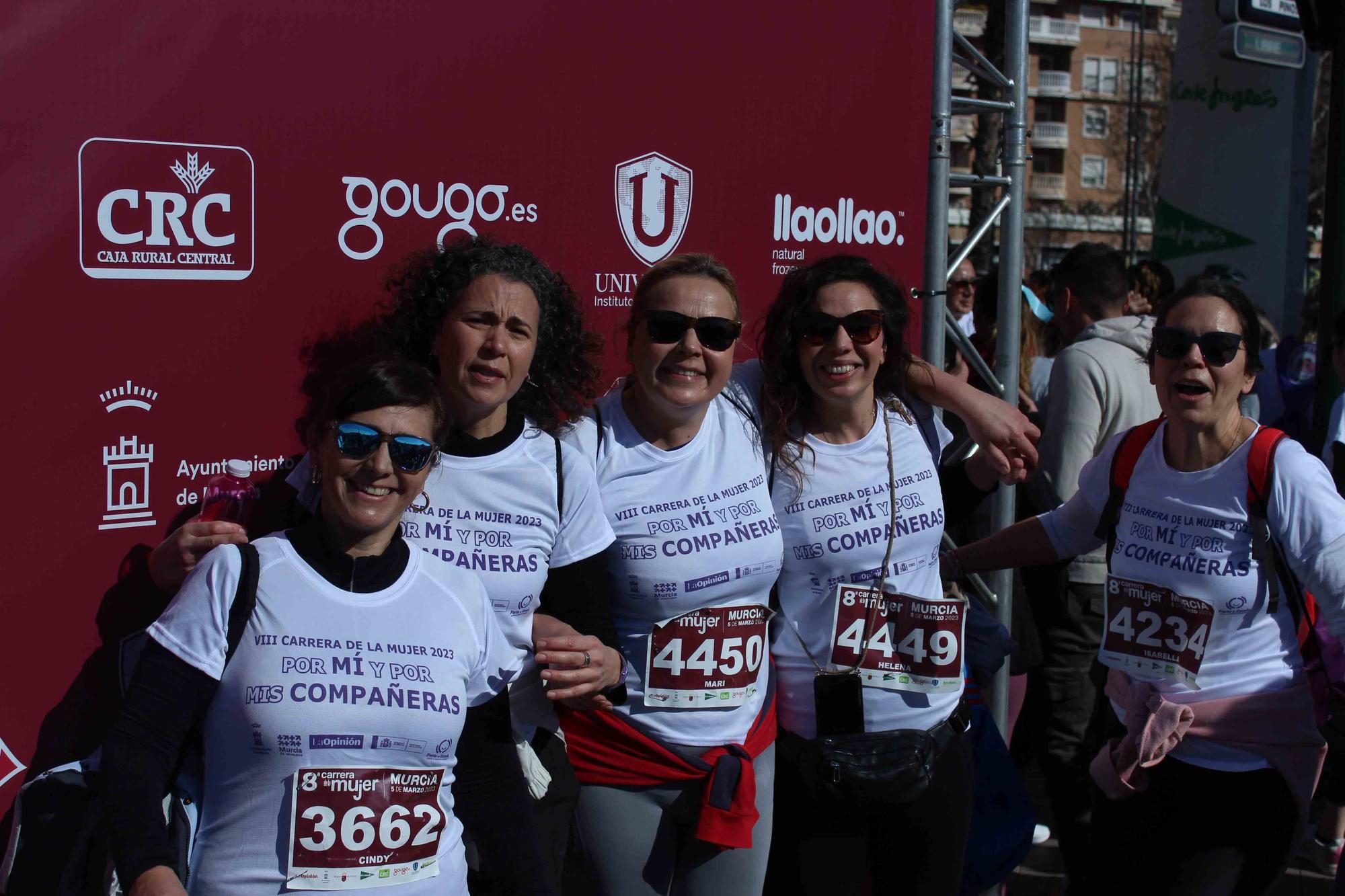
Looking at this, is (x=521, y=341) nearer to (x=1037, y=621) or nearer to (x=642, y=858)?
(x=642, y=858)

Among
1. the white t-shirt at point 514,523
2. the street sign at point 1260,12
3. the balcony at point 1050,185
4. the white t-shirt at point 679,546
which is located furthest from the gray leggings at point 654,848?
the balcony at point 1050,185

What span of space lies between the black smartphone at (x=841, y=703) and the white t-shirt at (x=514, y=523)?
0.67 metres

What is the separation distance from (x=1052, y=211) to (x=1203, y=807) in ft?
197

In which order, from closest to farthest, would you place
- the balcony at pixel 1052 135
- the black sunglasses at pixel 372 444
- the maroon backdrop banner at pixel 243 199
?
the black sunglasses at pixel 372 444 → the maroon backdrop banner at pixel 243 199 → the balcony at pixel 1052 135

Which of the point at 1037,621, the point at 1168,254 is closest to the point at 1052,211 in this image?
the point at 1168,254

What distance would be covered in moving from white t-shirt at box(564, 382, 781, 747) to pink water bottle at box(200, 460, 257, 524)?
76 cm

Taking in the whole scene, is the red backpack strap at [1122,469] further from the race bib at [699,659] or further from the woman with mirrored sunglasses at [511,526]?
the woman with mirrored sunglasses at [511,526]

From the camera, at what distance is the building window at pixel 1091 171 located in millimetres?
61906

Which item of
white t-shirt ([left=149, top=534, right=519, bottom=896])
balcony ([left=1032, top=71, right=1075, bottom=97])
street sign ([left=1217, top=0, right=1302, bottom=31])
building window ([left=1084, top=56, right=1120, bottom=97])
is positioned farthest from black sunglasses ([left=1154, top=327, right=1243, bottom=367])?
balcony ([left=1032, top=71, right=1075, bottom=97])

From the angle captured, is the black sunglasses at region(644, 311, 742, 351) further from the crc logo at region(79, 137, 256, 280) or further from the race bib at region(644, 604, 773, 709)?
the crc logo at region(79, 137, 256, 280)

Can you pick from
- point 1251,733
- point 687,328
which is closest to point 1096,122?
point 1251,733

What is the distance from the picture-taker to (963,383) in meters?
3.21

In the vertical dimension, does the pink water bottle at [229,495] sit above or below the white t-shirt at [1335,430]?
below

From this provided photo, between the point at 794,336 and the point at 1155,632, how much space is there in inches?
42.9
